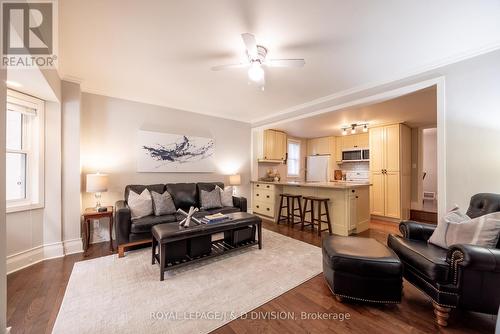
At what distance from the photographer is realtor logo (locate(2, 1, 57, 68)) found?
1.32 m

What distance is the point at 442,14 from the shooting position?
1676 mm

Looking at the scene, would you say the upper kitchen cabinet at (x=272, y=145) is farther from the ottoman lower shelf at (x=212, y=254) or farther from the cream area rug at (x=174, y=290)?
the cream area rug at (x=174, y=290)

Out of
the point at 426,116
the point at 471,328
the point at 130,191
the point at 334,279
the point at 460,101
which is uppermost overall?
the point at 426,116

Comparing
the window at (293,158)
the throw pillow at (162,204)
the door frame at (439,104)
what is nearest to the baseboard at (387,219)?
the window at (293,158)

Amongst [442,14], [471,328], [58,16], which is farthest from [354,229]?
[58,16]

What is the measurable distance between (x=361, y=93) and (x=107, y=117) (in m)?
4.29

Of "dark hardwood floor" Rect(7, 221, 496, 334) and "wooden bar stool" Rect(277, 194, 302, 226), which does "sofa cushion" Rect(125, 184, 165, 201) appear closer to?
"dark hardwood floor" Rect(7, 221, 496, 334)

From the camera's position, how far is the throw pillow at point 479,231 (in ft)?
5.15

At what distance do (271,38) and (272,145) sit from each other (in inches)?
146

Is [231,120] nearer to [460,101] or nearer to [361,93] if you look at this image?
[361,93]

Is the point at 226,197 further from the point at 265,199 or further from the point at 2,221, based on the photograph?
the point at 2,221

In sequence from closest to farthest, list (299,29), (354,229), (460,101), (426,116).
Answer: (299,29) < (460,101) < (354,229) < (426,116)

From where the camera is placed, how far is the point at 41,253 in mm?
2592

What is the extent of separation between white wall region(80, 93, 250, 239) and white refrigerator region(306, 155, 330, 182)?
3.81m
